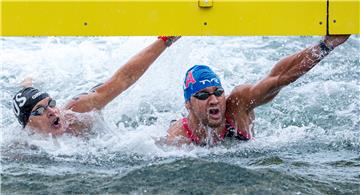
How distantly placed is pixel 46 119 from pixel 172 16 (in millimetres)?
2409

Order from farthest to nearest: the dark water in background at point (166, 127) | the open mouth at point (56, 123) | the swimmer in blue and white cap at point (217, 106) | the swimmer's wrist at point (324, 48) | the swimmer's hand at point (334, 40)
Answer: the open mouth at point (56, 123), the swimmer in blue and white cap at point (217, 106), the dark water in background at point (166, 127), the swimmer's wrist at point (324, 48), the swimmer's hand at point (334, 40)

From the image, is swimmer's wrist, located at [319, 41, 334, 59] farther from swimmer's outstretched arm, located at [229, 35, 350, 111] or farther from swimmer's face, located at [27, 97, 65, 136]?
swimmer's face, located at [27, 97, 65, 136]

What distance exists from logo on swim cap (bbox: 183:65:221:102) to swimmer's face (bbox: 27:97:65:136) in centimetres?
127

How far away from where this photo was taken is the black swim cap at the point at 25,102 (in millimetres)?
7312

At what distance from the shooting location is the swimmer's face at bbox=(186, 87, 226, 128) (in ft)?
21.9

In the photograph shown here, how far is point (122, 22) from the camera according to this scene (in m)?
5.30

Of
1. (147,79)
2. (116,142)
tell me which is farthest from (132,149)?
(147,79)

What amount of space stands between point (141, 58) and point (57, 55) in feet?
17.0

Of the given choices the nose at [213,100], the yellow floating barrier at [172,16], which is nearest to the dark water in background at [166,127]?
the nose at [213,100]

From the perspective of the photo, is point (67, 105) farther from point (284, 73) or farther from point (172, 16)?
point (172, 16)

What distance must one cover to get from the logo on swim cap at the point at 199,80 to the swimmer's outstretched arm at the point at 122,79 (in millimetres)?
362

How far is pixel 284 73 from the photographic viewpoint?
6.25m

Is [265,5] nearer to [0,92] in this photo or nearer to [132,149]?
[132,149]

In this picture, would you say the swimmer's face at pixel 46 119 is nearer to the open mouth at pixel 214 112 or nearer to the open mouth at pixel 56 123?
the open mouth at pixel 56 123
